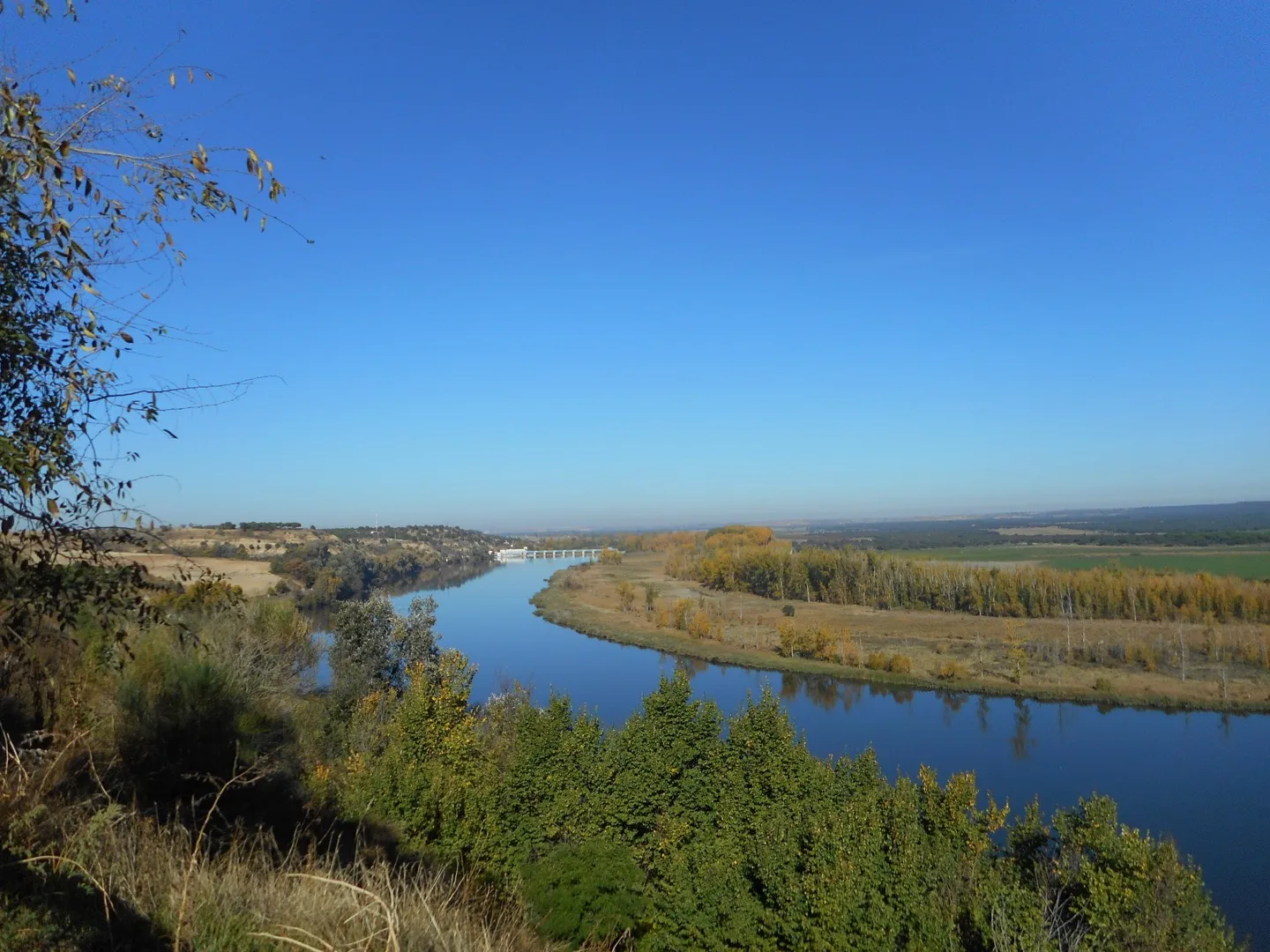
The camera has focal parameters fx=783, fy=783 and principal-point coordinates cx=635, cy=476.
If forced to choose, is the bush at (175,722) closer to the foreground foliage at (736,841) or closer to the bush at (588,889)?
the foreground foliage at (736,841)

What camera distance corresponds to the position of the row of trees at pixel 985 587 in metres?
40.8

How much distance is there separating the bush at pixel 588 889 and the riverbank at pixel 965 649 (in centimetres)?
2399

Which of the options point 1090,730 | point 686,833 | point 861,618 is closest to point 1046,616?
point 861,618

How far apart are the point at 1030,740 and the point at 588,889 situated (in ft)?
68.0

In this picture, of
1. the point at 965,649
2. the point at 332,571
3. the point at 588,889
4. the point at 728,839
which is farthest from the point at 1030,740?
the point at 332,571

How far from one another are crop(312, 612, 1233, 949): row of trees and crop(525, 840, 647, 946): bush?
34 mm

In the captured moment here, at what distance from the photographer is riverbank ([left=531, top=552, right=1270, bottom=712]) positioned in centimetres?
3003

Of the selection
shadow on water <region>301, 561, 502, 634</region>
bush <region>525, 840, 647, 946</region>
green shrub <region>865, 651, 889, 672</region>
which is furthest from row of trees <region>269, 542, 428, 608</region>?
bush <region>525, 840, 647, 946</region>

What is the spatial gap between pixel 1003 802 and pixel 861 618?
27.7m

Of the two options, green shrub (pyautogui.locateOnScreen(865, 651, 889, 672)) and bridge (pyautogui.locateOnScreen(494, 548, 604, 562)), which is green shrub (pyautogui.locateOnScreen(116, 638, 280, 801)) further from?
bridge (pyautogui.locateOnScreen(494, 548, 604, 562))

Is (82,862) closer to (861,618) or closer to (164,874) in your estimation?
(164,874)

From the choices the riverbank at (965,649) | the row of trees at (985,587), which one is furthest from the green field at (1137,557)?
the riverbank at (965,649)

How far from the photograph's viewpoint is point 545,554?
100938 millimetres

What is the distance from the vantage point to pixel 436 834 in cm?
1059
